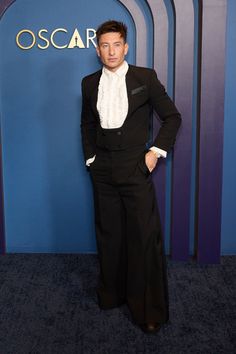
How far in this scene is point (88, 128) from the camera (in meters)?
2.64

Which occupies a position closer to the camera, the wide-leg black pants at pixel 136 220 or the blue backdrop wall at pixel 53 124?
the wide-leg black pants at pixel 136 220

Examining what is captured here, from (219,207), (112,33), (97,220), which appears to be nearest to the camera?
(112,33)

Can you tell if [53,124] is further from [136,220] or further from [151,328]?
[151,328]

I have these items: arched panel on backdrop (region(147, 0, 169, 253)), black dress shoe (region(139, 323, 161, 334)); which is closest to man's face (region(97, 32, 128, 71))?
arched panel on backdrop (region(147, 0, 169, 253))

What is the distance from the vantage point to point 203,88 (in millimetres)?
3043

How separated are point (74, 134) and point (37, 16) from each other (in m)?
0.94

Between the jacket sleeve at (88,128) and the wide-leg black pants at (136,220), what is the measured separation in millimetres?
128

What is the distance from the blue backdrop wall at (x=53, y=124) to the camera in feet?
10.3


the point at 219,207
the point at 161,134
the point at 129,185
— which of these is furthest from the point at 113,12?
the point at 219,207

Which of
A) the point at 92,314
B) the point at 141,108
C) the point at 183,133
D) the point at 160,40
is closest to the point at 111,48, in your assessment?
the point at 141,108

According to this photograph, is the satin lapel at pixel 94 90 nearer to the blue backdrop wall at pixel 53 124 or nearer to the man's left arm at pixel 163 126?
the man's left arm at pixel 163 126

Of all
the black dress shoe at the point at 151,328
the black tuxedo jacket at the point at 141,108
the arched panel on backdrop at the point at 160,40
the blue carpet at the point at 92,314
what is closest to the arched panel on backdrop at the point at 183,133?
the arched panel on backdrop at the point at 160,40

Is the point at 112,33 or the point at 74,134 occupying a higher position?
the point at 112,33

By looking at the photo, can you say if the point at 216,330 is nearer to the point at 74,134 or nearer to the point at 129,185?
the point at 129,185
